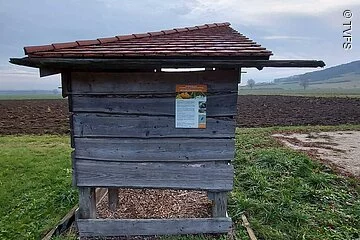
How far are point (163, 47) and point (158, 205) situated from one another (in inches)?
104

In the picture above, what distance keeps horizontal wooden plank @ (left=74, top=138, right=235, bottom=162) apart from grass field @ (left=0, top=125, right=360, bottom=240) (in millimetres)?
1118

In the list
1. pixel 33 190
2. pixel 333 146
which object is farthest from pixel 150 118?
pixel 333 146

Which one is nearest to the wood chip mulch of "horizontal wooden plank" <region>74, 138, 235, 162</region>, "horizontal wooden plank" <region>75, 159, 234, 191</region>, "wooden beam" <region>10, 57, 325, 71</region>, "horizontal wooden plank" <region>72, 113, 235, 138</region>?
"horizontal wooden plank" <region>75, 159, 234, 191</region>

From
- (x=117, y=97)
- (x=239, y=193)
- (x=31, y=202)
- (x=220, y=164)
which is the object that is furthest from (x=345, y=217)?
(x=31, y=202)

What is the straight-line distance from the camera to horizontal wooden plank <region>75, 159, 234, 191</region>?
407 centimetres

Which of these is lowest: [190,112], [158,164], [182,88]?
[158,164]

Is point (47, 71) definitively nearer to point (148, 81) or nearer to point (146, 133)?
point (148, 81)

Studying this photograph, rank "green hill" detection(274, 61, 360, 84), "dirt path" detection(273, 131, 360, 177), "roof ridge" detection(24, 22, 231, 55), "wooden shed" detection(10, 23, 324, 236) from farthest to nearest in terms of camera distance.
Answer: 1. "green hill" detection(274, 61, 360, 84)
2. "dirt path" detection(273, 131, 360, 177)
3. "wooden shed" detection(10, 23, 324, 236)
4. "roof ridge" detection(24, 22, 231, 55)

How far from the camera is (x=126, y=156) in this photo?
13.3 feet

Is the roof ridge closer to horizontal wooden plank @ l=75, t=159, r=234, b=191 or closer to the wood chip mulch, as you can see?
horizontal wooden plank @ l=75, t=159, r=234, b=191

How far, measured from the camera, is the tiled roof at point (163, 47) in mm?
3500

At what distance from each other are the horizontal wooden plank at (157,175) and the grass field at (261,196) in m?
0.76

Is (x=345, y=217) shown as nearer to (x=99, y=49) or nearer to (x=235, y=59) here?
(x=235, y=59)

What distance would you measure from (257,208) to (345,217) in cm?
126
